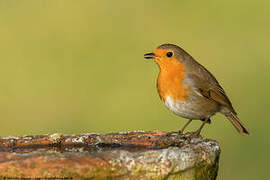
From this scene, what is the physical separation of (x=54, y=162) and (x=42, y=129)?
4.83 m

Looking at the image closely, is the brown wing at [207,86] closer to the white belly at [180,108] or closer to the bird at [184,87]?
the bird at [184,87]

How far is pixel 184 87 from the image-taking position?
474cm

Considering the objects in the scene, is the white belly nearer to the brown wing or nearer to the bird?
the bird

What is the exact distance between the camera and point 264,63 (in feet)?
29.9

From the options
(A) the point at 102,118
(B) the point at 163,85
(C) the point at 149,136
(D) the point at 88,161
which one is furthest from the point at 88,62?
(D) the point at 88,161

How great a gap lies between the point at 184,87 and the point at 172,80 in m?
0.12

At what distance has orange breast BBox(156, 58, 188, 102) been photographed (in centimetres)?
468

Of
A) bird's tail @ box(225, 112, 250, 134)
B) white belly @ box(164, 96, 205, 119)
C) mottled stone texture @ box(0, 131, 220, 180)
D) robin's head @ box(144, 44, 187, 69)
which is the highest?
robin's head @ box(144, 44, 187, 69)

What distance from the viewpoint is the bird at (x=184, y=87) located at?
15.4 ft

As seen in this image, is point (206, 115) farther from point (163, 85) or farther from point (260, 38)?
point (260, 38)

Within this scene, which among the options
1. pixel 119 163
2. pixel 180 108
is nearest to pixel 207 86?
pixel 180 108

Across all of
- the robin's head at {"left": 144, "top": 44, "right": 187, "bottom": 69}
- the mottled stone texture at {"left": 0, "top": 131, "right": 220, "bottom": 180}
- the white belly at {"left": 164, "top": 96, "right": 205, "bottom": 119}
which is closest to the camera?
the mottled stone texture at {"left": 0, "top": 131, "right": 220, "bottom": 180}

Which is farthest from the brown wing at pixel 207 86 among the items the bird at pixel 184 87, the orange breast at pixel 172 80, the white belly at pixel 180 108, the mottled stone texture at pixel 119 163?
the mottled stone texture at pixel 119 163

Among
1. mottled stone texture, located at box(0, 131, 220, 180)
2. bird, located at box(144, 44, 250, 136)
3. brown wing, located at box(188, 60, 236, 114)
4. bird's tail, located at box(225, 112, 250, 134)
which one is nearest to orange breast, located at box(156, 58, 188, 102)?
bird, located at box(144, 44, 250, 136)
